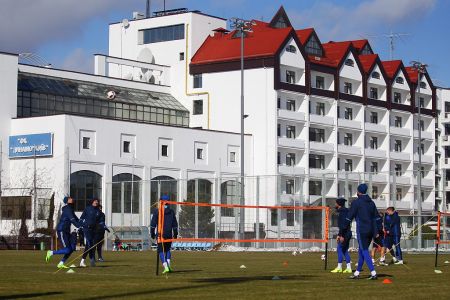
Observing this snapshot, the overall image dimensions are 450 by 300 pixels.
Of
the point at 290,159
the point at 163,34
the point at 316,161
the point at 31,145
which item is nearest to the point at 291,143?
the point at 290,159

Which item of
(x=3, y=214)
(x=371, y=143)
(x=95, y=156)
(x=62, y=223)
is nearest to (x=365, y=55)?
(x=371, y=143)

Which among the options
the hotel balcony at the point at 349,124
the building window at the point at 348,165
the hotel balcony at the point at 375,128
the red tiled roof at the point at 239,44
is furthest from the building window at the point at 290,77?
the hotel balcony at the point at 375,128

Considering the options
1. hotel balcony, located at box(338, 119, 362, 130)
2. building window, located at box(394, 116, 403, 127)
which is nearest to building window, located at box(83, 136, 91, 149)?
hotel balcony, located at box(338, 119, 362, 130)

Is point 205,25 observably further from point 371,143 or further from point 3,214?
point 3,214

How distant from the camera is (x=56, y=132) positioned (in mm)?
86812

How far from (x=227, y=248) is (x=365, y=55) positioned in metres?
56.5

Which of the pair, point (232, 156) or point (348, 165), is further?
point (348, 165)

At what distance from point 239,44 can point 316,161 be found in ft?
50.6

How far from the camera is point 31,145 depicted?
89.0 m

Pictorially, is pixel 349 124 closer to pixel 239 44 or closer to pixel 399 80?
pixel 399 80

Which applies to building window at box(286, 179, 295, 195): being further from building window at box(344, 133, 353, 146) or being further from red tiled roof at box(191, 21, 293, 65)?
building window at box(344, 133, 353, 146)

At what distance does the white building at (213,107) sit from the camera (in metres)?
90.2

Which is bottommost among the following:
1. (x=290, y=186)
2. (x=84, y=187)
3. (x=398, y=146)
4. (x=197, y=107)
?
(x=290, y=186)

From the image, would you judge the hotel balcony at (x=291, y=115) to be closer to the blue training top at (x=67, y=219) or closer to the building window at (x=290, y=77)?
the building window at (x=290, y=77)
